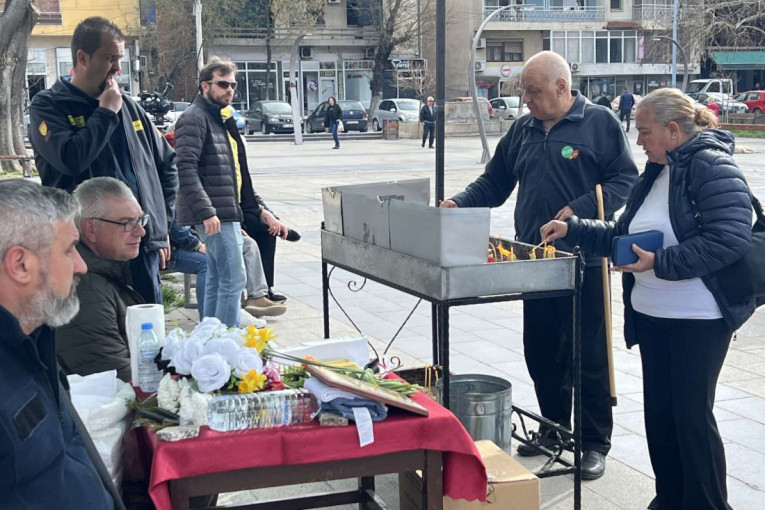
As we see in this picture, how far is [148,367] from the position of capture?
3176 mm

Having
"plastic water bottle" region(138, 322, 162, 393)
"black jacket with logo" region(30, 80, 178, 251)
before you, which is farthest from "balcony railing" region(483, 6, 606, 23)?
"plastic water bottle" region(138, 322, 162, 393)

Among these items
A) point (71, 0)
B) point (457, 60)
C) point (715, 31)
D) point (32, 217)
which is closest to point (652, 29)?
point (457, 60)

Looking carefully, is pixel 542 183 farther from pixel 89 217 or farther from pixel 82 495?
pixel 82 495

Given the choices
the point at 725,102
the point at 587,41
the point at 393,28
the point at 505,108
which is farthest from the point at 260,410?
the point at 587,41

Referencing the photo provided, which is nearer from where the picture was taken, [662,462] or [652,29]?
[662,462]

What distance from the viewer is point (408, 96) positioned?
51.7 m

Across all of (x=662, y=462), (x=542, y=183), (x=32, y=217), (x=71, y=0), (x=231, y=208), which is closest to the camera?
(x=32, y=217)

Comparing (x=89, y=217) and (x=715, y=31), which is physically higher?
(x=715, y=31)

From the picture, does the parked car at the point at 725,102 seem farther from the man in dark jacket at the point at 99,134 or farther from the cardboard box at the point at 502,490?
the cardboard box at the point at 502,490

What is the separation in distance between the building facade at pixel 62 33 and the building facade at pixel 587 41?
1783 cm

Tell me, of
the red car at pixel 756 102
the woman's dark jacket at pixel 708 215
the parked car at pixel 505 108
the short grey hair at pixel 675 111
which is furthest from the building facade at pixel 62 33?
the woman's dark jacket at pixel 708 215

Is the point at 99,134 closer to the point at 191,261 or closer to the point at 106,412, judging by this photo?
the point at 106,412

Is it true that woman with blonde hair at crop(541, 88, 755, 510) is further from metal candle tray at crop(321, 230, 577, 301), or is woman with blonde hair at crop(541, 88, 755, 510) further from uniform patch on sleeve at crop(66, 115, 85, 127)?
uniform patch on sleeve at crop(66, 115, 85, 127)

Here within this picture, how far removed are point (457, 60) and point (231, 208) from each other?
4709 centimetres
